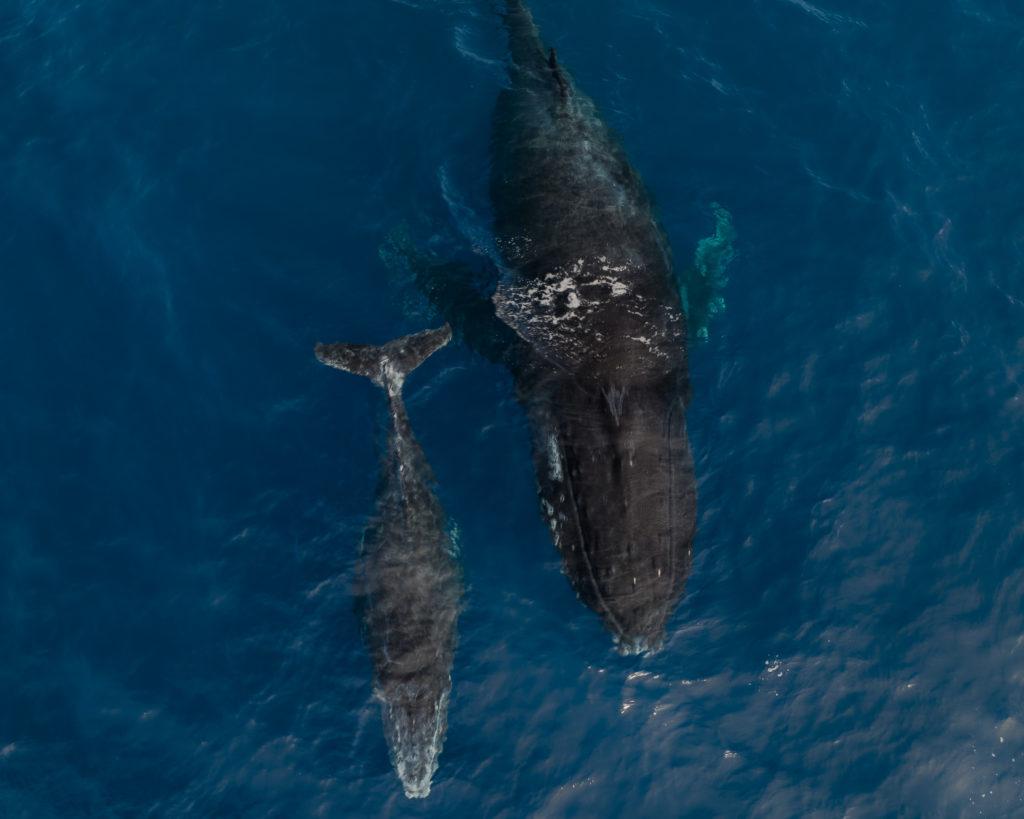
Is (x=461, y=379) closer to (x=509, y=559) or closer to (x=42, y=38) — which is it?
(x=509, y=559)

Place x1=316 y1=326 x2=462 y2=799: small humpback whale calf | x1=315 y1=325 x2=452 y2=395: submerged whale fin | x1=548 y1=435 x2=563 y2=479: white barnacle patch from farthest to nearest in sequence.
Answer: x1=315 y1=325 x2=452 y2=395: submerged whale fin → x1=548 y1=435 x2=563 y2=479: white barnacle patch → x1=316 y1=326 x2=462 y2=799: small humpback whale calf

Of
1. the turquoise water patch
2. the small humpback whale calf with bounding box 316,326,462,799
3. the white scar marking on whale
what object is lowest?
the small humpback whale calf with bounding box 316,326,462,799

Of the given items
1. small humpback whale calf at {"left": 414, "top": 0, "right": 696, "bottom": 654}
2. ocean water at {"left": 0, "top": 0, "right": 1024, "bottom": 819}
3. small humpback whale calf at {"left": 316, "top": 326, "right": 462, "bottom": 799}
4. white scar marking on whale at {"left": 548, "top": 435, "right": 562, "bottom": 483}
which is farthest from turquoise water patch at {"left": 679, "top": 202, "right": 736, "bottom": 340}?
small humpback whale calf at {"left": 316, "top": 326, "right": 462, "bottom": 799}

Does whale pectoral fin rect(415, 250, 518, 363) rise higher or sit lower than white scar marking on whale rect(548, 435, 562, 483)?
higher

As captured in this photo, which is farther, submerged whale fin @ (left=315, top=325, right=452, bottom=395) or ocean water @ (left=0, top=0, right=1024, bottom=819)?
submerged whale fin @ (left=315, top=325, right=452, bottom=395)

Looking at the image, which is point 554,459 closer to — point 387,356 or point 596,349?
point 596,349

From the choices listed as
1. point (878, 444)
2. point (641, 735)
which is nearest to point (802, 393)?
point (878, 444)

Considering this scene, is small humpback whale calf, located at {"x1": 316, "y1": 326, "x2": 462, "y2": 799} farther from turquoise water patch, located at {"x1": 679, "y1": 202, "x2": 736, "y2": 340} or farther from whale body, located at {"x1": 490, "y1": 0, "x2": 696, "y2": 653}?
turquoise water patch, located at {"x1": 679, "y1": 202, "x2": 736, "y2": 340}
